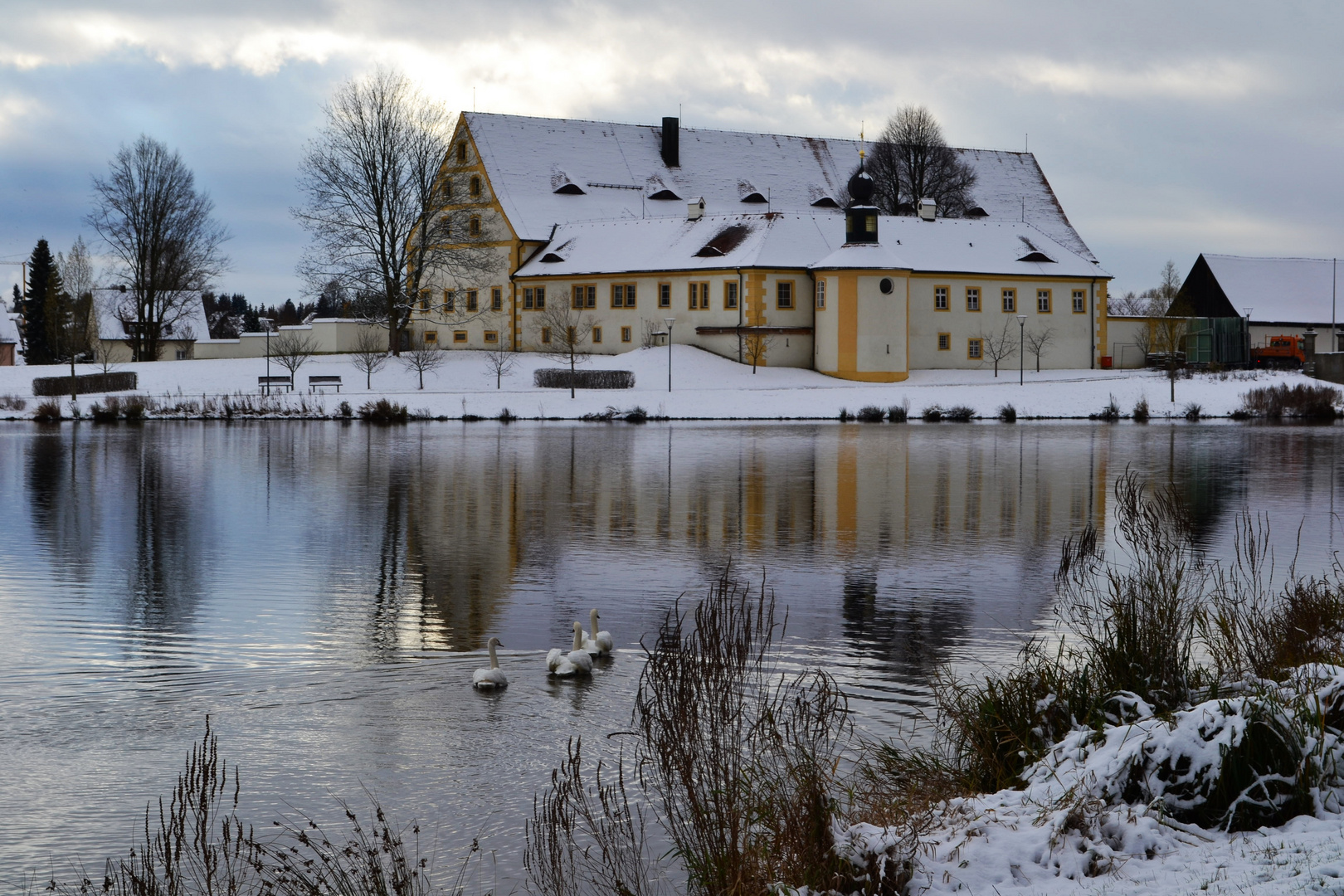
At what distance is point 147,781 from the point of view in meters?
7.85

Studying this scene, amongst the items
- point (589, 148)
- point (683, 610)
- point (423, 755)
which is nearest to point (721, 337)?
point (589, 148)

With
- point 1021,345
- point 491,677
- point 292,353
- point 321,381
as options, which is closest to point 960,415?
point 1021,345

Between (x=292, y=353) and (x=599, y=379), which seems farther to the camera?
(x=292, y=353)

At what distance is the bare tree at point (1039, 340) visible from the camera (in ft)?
217

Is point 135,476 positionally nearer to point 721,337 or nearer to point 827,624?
point 827,624

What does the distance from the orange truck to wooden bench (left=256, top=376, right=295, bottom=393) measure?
46394mm

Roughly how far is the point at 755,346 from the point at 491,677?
5308 centimetres

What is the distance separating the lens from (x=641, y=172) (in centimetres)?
7331

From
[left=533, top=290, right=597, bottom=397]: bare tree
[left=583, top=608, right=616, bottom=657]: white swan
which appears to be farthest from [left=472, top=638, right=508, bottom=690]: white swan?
[left=533, top=290, right=597, bottom=397]: bare tree

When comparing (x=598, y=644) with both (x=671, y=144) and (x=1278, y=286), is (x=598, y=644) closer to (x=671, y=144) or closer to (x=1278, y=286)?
(x=671, y=144)

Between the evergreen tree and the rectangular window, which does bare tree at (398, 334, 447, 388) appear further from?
the evergreen tree

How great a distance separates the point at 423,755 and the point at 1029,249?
64.1 meters

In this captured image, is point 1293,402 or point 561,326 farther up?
point 561,326

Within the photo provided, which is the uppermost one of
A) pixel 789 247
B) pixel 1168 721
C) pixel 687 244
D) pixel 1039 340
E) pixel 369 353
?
pixel 687 244
